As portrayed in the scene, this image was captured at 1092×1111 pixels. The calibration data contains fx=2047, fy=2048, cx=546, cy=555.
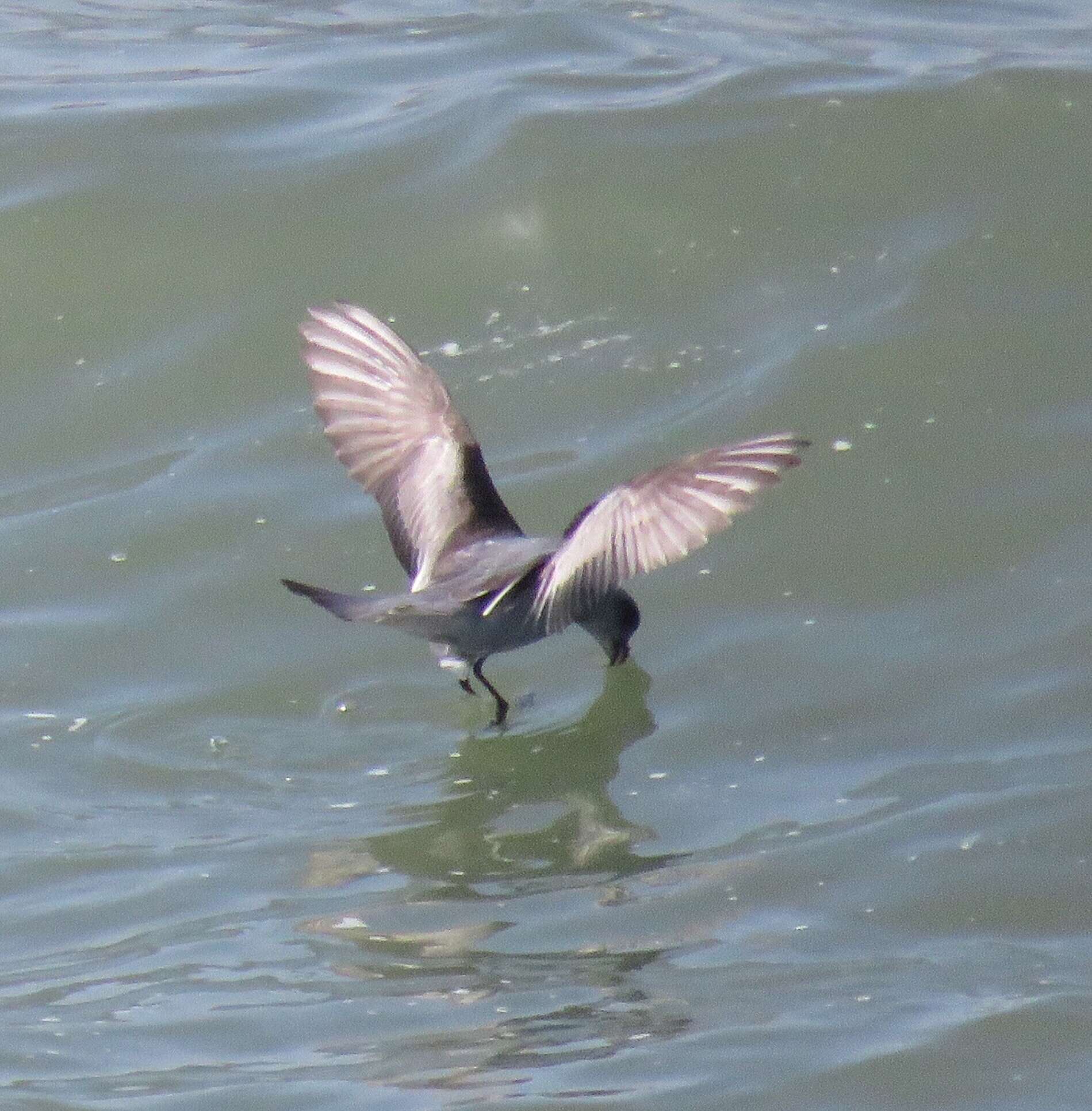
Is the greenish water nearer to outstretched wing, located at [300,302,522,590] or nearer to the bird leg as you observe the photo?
the bird leg

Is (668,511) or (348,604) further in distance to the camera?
(348,604)

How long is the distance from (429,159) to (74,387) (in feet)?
7.70

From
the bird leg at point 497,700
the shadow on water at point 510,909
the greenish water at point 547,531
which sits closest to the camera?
the shadow on water at point 510,909

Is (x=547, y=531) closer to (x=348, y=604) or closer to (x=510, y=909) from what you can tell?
(x=348, y=604)

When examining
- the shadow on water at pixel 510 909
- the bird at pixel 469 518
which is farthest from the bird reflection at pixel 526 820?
the bird at pixel 469 518

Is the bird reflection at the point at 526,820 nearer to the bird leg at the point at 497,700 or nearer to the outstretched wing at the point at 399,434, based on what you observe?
the bird leg at the point at 497,700

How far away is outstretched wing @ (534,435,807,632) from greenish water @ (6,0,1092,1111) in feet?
2.88

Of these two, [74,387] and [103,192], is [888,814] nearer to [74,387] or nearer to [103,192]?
[74,387]

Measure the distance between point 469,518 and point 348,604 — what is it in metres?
0.97

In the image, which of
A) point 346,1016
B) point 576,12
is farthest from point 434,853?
point 576,12

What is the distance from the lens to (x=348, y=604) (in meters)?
5.75

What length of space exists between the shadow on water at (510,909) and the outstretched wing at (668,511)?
0.80 metres

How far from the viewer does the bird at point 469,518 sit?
5273 millimetres

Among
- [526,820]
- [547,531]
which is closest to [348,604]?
[526,820]
